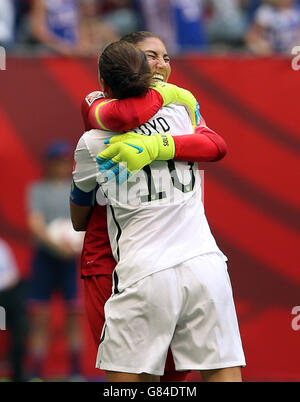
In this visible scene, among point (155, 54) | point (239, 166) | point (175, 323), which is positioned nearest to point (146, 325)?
point (175, 323)

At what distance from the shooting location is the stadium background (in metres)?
7.02

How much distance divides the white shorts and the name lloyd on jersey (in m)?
0.54

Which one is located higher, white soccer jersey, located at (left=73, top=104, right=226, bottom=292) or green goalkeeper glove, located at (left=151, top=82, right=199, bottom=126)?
green goalkeeper glove, located at (left=151, top=82, right=199, bottom=126)

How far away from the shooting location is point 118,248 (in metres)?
3.32

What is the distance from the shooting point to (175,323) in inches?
125

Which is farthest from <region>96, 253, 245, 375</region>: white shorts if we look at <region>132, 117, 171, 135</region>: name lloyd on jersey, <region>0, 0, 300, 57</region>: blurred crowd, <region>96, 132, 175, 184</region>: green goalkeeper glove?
<region>0, 0, 300, 57</region>: blurred crowd

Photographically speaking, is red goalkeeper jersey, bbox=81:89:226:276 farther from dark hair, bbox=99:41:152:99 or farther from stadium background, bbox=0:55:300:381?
stadium background, bbox=0:55:300:381

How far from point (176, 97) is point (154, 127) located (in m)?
0.17

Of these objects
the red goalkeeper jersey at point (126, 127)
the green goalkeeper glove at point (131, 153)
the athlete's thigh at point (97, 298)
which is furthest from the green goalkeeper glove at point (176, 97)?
the athlete's thigh at point (97, 298)

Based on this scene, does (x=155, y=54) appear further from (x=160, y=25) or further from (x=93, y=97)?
(x=160, y=25)

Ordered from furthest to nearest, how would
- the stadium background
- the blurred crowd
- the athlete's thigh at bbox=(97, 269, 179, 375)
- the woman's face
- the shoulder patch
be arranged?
the blurred crowd, the stadium background, the woman's face, the shoulder patch, the athlete's thigh at bbox=(97, 269, 179, 375)
